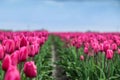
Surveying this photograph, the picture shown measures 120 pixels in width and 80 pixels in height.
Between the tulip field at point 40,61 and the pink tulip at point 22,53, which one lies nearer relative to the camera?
the tulip field at point 40,61

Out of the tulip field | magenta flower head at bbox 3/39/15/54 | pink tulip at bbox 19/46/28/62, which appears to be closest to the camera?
the tulip field

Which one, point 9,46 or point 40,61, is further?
point 40,61

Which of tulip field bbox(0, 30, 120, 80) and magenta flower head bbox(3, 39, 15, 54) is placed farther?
magenta flower head bbox(3, 39, 15, 54)

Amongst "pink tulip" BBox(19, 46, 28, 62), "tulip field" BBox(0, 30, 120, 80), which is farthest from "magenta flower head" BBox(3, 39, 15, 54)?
"pink tulip" BBox(19, 46, 28, 62)

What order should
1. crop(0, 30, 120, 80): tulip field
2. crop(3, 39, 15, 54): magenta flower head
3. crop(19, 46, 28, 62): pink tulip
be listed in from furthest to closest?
crop(3, 39, 15, 54): magenta flower head → crop(19, 46, 28, 62): pink tulip → crop(0, 30, 120, 80): tulip field

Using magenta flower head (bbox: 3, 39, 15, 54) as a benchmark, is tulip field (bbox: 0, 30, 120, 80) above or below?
below

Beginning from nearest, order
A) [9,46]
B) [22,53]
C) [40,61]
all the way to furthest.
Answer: [22,53], [9,46], [40,61]

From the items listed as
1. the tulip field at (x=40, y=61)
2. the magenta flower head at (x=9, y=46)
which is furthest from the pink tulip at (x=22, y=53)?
the magenta flower head at (x=9, y=46)

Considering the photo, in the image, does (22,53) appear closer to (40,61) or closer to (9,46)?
(9,46)

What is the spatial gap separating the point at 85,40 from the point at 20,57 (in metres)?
7.48

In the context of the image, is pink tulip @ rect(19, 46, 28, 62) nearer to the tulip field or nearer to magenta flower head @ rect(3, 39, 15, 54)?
the tulip field

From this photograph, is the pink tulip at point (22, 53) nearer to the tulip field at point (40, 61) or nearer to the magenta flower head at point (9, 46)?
the tulip field at point (40, 61)

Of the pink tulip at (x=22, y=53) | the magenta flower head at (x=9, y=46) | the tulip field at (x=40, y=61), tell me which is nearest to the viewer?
the tulip field at (x=40, y=61)

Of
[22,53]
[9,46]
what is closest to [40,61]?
[9,46]
